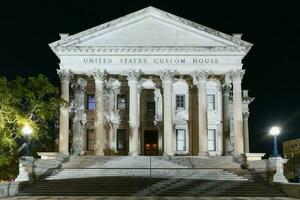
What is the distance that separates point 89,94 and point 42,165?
1624 cm

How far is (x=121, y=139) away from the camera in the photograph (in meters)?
54.0

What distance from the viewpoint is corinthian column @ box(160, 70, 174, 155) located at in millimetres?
48125

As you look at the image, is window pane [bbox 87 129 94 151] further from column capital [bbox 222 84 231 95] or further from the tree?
column capital [bbox 222 84 231 95]

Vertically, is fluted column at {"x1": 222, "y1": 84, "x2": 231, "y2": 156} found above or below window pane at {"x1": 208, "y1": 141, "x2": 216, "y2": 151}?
above

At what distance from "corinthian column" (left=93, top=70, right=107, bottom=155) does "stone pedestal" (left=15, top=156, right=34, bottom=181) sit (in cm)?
1176

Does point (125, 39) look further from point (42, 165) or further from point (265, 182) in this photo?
point (265, 182)

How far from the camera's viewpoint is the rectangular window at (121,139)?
5372 cm

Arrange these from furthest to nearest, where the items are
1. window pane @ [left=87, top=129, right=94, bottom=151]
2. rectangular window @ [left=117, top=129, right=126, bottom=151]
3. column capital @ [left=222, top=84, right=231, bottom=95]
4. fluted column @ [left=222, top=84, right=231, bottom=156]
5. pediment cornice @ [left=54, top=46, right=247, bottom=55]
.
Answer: rectangular window @ [left=117, top=129, right=126, bottom=151]
window pane @ [left=87, top=129, right=94, bottom=151]
column capital @ [left=222, top=84, right=231, bottom=95]
fluted column @ [left=222, top=84, right=231, bottom=156]
pediment cornice @ [left=54, top=46, right=247, bottom=55]

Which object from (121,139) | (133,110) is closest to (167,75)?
(133,110)

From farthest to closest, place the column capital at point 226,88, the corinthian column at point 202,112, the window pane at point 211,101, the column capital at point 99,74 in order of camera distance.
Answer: the window pane at point 211,101 < the column capital at point 226,88 < the column capital at point 99,74 < the corinthian column at point 202,112

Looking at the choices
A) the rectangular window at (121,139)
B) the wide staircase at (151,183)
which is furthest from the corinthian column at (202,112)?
the rectangular window at (121,139)

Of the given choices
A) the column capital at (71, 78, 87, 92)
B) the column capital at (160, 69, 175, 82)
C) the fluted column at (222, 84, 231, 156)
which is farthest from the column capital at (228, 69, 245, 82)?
the column capital at (71, 78, 87, 92)

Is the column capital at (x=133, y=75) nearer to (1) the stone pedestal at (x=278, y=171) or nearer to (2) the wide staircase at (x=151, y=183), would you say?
(2) the wide staircase at (x=151, y=183)

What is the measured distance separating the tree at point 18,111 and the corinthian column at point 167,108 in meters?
10.3
